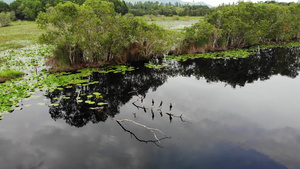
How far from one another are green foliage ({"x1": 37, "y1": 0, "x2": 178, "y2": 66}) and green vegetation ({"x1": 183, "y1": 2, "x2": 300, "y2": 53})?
5.86 metres

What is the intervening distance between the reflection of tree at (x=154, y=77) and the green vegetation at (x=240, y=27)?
5004 millimetres

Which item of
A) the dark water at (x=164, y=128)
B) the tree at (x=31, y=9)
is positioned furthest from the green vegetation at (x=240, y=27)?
the tree at (x=31, y=9)

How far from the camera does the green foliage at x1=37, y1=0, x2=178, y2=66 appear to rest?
22938 mm

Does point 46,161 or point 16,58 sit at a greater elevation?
point 16,58

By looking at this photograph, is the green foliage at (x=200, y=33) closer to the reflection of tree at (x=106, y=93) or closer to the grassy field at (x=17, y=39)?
the reflection of tree at (x=106, y=93)

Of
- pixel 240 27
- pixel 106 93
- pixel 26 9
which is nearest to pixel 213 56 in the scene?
pixel 240 27

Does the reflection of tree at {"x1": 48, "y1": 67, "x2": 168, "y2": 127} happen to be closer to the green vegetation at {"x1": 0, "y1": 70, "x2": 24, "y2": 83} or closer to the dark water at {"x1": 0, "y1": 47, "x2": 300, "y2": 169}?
the dark water at {"x1": 0, "y1": 47, "x2": 300, "y2": 169}

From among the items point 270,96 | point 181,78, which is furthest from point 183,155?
point 181,78

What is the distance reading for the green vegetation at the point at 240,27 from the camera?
3356 centimetres

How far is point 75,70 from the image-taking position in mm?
24031

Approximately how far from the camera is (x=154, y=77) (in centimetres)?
2277

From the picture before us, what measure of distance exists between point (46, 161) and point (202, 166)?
7752 mm

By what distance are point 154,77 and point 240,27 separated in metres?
20.7

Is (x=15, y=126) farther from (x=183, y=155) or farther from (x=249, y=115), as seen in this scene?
(x=249, y=115)
